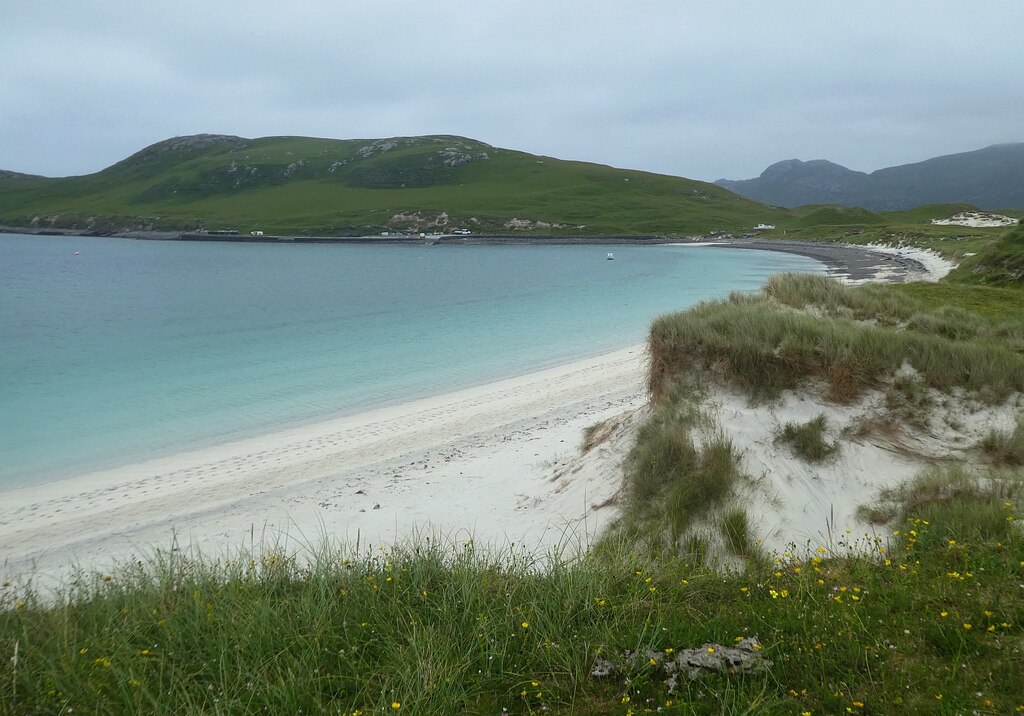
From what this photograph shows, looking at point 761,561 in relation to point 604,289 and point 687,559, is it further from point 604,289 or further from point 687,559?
point 604,289

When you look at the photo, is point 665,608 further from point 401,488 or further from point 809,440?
point 401,488

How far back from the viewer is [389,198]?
15588cm

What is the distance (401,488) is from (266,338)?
2078 cm

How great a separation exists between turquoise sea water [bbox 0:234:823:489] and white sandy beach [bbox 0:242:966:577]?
2015 mm

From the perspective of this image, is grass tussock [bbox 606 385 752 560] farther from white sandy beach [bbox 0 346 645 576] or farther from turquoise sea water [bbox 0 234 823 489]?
turquoise sea water [bbox 0 234 823 489]

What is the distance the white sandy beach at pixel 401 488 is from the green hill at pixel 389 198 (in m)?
111

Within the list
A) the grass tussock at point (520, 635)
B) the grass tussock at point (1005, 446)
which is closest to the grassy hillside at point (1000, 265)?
the grass tussock at point (1005, 446)

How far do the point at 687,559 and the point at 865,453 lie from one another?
3805 millimetres

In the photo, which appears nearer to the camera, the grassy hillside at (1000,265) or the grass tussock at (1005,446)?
the grass tussock at (1005,446)

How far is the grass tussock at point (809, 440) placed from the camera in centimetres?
806

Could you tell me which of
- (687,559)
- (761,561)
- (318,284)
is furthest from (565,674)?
(318,284)

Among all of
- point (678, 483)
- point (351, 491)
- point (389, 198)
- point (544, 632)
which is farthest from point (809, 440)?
point (389, 198)

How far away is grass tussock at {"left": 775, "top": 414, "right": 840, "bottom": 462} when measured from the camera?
8.06 meters

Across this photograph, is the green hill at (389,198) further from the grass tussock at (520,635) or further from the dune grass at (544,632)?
the grass tussock at (520,635)
